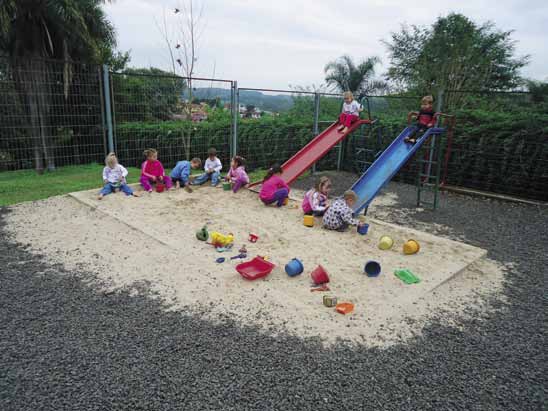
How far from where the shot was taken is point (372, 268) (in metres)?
3.88

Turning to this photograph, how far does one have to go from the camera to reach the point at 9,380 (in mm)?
2322

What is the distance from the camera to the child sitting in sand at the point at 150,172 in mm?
7074

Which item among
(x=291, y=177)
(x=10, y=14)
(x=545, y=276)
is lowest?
(x=545, y=276)

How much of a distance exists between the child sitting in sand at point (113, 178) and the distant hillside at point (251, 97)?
2970mm

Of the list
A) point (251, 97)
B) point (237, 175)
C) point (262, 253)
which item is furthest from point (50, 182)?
point (262, 253)

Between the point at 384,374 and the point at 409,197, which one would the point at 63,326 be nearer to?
the point at 384,374

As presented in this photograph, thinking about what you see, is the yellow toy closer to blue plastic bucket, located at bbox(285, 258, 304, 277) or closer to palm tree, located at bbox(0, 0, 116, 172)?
blue plastic bucket, located at bbox(285, 258, 304, 277)

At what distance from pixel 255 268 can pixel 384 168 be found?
3.68 meters

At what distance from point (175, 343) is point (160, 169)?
5.08m

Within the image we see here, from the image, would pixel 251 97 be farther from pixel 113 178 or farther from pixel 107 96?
pixel 113 178

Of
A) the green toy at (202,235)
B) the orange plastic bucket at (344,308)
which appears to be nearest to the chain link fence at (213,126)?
the green toy at (202,235)

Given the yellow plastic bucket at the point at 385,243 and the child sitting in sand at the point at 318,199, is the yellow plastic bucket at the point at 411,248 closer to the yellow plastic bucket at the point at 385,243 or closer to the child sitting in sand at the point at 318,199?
the yellow plastic bucket at the point at 385,243

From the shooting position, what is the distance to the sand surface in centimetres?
320

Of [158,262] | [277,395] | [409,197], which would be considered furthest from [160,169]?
[277,395]
